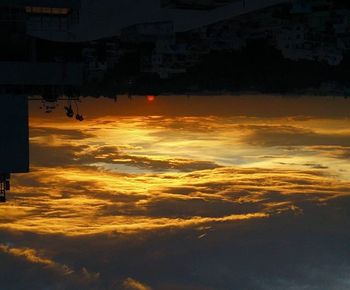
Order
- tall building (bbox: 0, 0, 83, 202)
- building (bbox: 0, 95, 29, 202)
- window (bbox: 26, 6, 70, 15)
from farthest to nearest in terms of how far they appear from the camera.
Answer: window (bbox: 26, 6, 70, 15) → building (bbox: 0, 95, 29, 202) → tall building (bbox: 0, 0, 83, 202)

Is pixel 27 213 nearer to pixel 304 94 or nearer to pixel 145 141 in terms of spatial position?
pixel 145 141

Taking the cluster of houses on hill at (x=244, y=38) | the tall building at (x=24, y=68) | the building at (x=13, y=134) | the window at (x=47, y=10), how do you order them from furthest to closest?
the cluster of houses on hill at (x=244, y=38), the window at (x=47, y=10), the building at (x=13, y=134), the tall building at (x=24, y=68)

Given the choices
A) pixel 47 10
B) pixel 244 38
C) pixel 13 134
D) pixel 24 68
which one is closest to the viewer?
pixel 24 68

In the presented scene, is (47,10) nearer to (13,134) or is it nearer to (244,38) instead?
(13,134)

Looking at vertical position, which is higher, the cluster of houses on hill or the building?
the cluster of houses on hill

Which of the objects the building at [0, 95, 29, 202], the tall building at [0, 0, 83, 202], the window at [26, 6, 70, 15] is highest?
the window at [26, 6, 70, 15]

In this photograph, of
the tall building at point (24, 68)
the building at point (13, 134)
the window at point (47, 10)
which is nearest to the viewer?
the tall building at point (24, 68)

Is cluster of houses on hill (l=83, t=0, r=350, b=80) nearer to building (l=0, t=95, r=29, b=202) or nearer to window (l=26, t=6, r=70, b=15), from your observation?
window (l=26, t=6, r=70, b=15)

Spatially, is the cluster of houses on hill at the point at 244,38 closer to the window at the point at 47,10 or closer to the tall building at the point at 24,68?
the window at the point at 47,10

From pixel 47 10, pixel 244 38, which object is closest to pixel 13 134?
pixel 47 10

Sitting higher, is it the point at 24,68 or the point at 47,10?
the point at 47,10

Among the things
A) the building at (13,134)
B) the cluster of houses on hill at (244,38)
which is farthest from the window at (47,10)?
the building at (13,134)

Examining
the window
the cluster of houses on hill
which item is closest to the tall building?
the window
